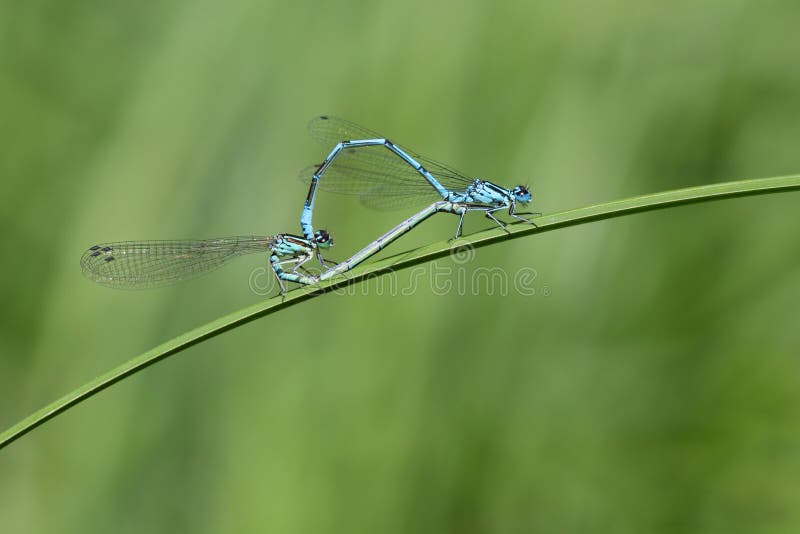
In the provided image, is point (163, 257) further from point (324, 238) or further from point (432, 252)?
point (432, 252)

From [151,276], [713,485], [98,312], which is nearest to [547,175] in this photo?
[713,485]

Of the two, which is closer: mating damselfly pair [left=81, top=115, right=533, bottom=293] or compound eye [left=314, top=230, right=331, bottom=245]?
mating damselfly pair [left=81, top=115, right=533, bottom=293]

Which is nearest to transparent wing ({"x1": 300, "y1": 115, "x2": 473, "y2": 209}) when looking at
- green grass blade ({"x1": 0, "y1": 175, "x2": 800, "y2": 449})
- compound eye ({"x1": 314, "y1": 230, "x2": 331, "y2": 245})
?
compound eye ({"x1": 314, "y1": 230, "x2": 331, "y2": 245})

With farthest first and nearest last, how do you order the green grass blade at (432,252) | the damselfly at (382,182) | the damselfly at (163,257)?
the damselfly at (382,182) → the damselfly at (163,257) → the green grass blade at (432,252)

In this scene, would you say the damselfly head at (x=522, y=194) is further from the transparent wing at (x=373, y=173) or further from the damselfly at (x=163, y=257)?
the damselfly at (x=163, y=257)

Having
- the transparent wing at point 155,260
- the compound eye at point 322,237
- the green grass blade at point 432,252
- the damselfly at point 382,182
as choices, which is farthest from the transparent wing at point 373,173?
the green grass blade at point 432,252

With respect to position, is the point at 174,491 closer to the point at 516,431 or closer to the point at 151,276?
the point at 151,276

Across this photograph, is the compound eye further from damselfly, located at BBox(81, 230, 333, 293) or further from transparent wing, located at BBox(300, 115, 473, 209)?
transparent wing, located at BBox(300, 115, 473, 209)
